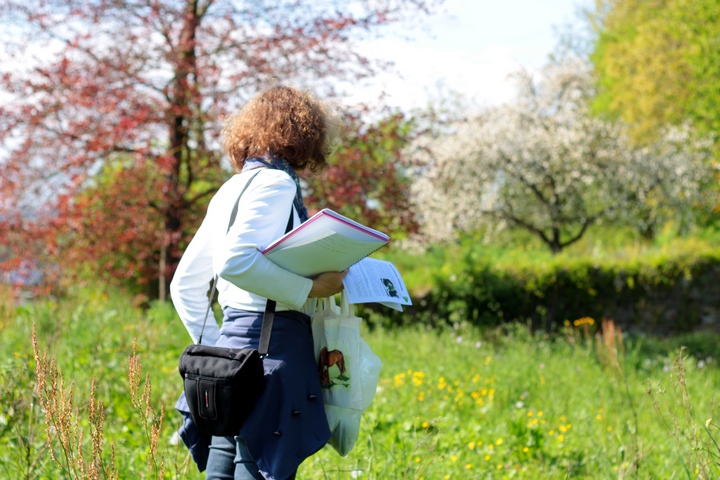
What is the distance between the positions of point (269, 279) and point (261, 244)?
10 cm

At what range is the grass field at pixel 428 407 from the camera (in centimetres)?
289

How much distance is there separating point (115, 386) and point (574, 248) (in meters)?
17.3

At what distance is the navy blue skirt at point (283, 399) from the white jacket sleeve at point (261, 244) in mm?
112

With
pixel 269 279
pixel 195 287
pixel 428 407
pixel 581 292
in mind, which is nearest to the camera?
pixel 269 279

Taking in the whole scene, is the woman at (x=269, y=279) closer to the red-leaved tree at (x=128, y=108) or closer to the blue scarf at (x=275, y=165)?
the blue scarf at (x=275, y=165)

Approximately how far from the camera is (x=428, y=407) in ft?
15.4

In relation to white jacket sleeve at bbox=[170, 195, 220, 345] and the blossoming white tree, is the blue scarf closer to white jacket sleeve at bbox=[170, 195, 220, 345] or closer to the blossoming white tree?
white jacket sleeve at bbox=[170, 195, 220, 345]

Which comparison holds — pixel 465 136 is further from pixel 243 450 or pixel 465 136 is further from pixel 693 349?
pixel 243 450

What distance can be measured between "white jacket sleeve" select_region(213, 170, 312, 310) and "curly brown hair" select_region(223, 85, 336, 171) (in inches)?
5.5

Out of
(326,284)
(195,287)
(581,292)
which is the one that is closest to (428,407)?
(195,287)

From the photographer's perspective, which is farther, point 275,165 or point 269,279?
point 275,165

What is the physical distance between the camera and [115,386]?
15.1 ft

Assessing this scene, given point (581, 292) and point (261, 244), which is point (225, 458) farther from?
point (581, 292)

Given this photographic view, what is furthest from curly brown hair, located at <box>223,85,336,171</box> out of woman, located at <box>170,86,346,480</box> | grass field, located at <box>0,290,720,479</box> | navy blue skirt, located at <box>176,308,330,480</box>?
grass field, located at <box>0,290,720,479</box>
